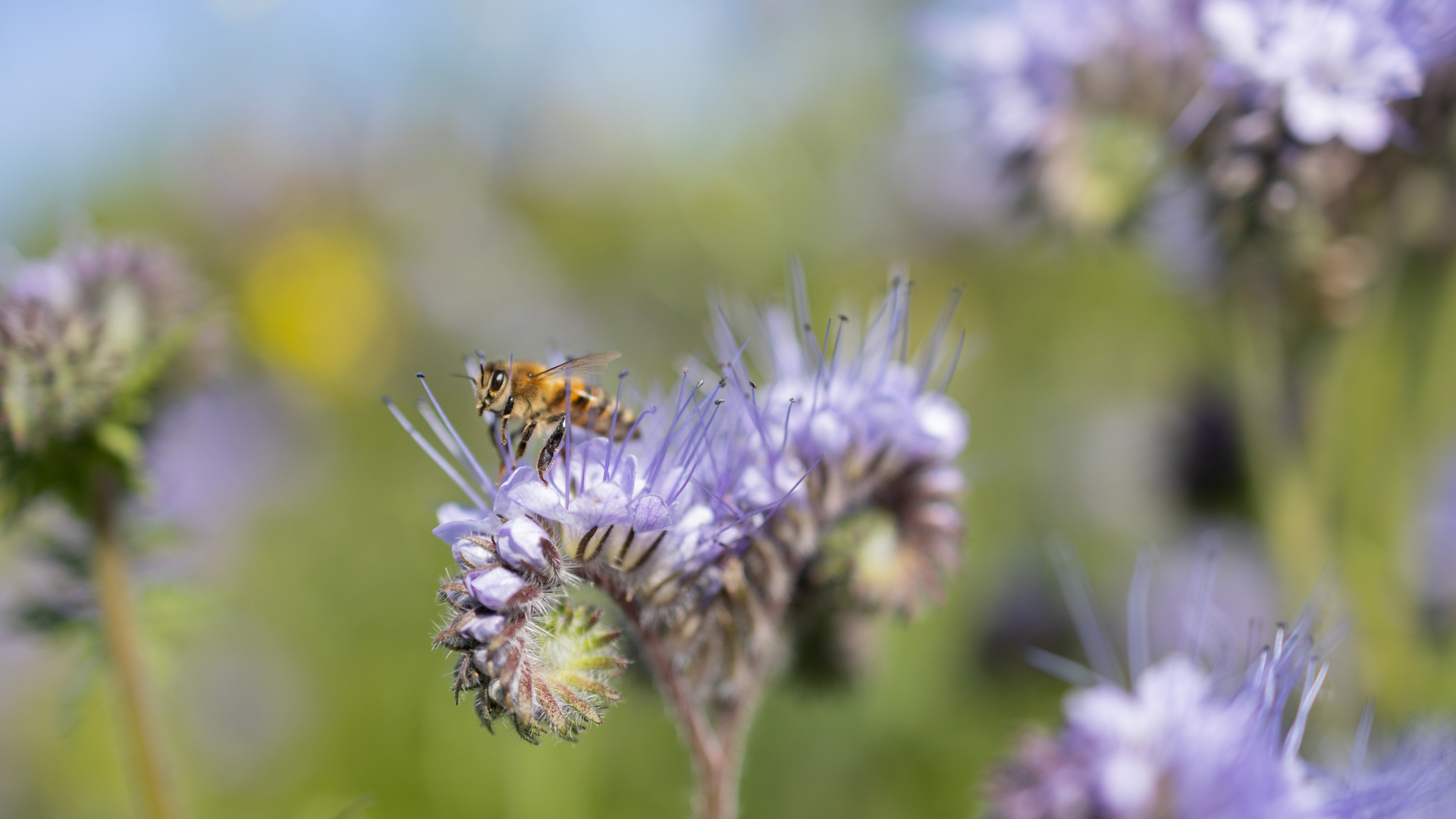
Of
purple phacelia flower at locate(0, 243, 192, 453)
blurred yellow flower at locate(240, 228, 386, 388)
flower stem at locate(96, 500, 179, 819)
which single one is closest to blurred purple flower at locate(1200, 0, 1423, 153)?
purple phacelia flower at locate(0, 243, 192, 453)

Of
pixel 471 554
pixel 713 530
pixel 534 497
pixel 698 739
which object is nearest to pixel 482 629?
pixel 471 554

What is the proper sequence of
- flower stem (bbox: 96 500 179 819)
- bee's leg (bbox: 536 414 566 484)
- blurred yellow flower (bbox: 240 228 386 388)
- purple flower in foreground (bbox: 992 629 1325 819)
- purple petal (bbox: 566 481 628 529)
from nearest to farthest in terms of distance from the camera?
purple flower in foreground (bbox: 992 629 1325 819) < purple petal (bbox: 566 481 628 529) < bee's leg (bbox: 536 414 566 484) < flower stem (bbox: 96 500 179 819) < blurred yellow flower (bbox: 240 228 386 388)

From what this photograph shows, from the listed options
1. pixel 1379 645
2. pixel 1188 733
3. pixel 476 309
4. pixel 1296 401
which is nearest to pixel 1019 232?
pixel 1296 401

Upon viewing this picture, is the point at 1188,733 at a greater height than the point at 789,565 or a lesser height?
lesser

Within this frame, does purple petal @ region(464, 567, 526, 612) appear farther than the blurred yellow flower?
No

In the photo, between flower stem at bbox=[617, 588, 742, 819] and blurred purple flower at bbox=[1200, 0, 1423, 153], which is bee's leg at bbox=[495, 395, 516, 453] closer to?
flower stem at bbox=[617, 588, 742, 819]

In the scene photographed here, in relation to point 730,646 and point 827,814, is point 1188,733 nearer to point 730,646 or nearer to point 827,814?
point 730,646
